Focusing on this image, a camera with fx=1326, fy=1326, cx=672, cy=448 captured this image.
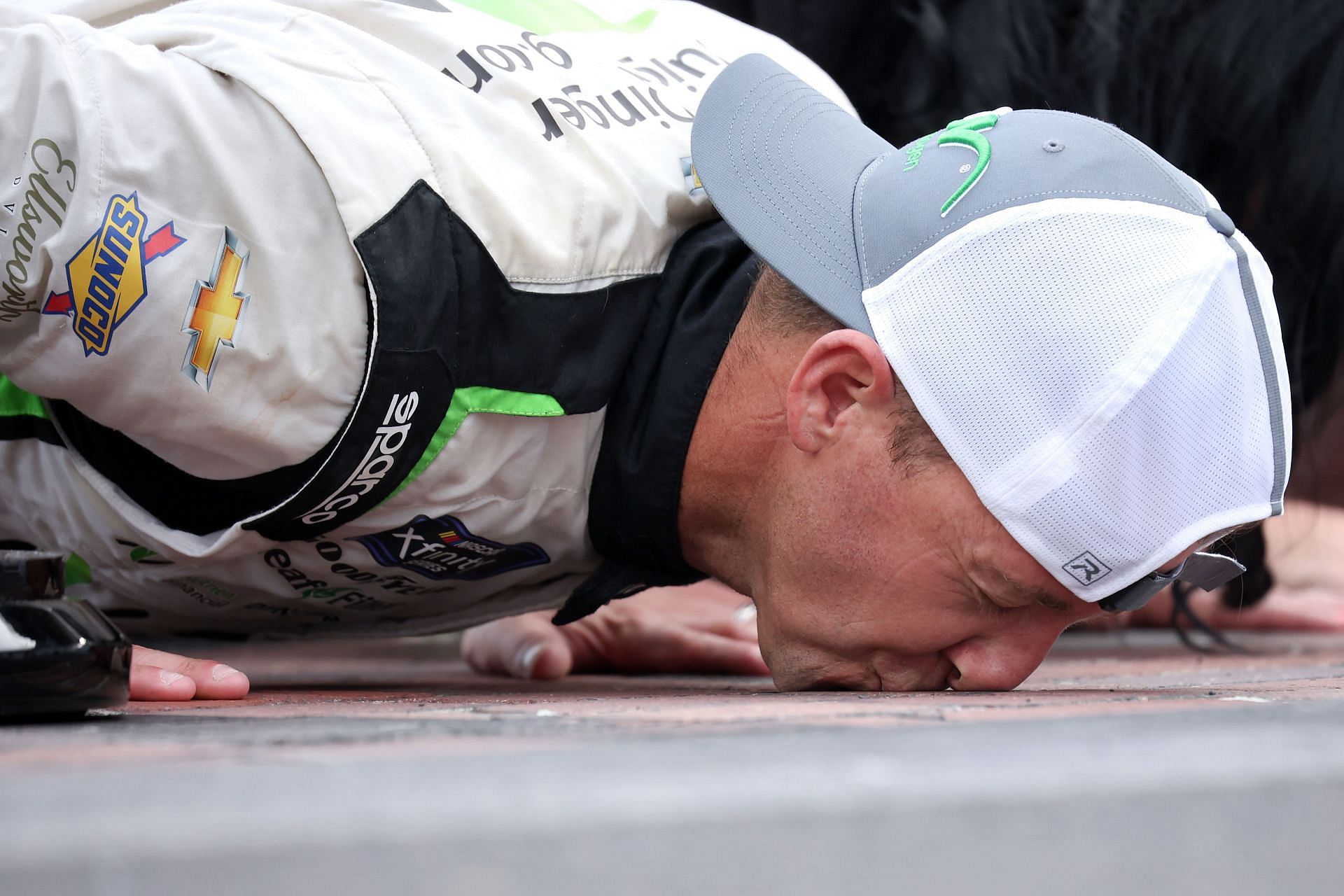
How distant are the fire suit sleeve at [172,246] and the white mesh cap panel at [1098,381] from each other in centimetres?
46

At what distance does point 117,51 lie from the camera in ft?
3.24

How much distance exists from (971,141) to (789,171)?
161 millimetres

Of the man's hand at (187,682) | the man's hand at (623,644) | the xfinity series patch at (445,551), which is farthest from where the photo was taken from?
the man's hand at (623,644)

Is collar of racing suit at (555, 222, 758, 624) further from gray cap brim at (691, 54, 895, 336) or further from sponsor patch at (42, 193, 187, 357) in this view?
sponsor patch at (42, 193, 187, 357)

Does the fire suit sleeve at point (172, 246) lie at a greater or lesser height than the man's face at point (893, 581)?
greater

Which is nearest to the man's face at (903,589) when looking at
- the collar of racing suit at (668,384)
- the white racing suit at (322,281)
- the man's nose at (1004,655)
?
the man's nose at (1004,655)

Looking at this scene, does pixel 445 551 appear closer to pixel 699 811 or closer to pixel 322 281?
pixel 322 281

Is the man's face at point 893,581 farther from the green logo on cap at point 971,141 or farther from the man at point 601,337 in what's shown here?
the green logo on cap at point 971,141

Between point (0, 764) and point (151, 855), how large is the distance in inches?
5.5

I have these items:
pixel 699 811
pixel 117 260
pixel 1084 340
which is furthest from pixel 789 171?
pixel 699 811

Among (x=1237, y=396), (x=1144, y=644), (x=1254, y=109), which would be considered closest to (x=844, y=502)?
(x=1237, y=396)

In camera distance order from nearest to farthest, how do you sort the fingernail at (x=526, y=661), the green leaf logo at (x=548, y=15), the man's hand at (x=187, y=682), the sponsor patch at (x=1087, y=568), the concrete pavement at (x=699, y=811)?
the concrete pavement at (x=699, y=811) → the man's hand at (x=187, y=682) → the sponsor patch at (x=1087, y=568) → the green leaf logo at (x=548, y=15) → the fingernail at (x=526, y=661)

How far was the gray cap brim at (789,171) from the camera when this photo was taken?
3.59ft

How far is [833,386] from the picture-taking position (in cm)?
108
